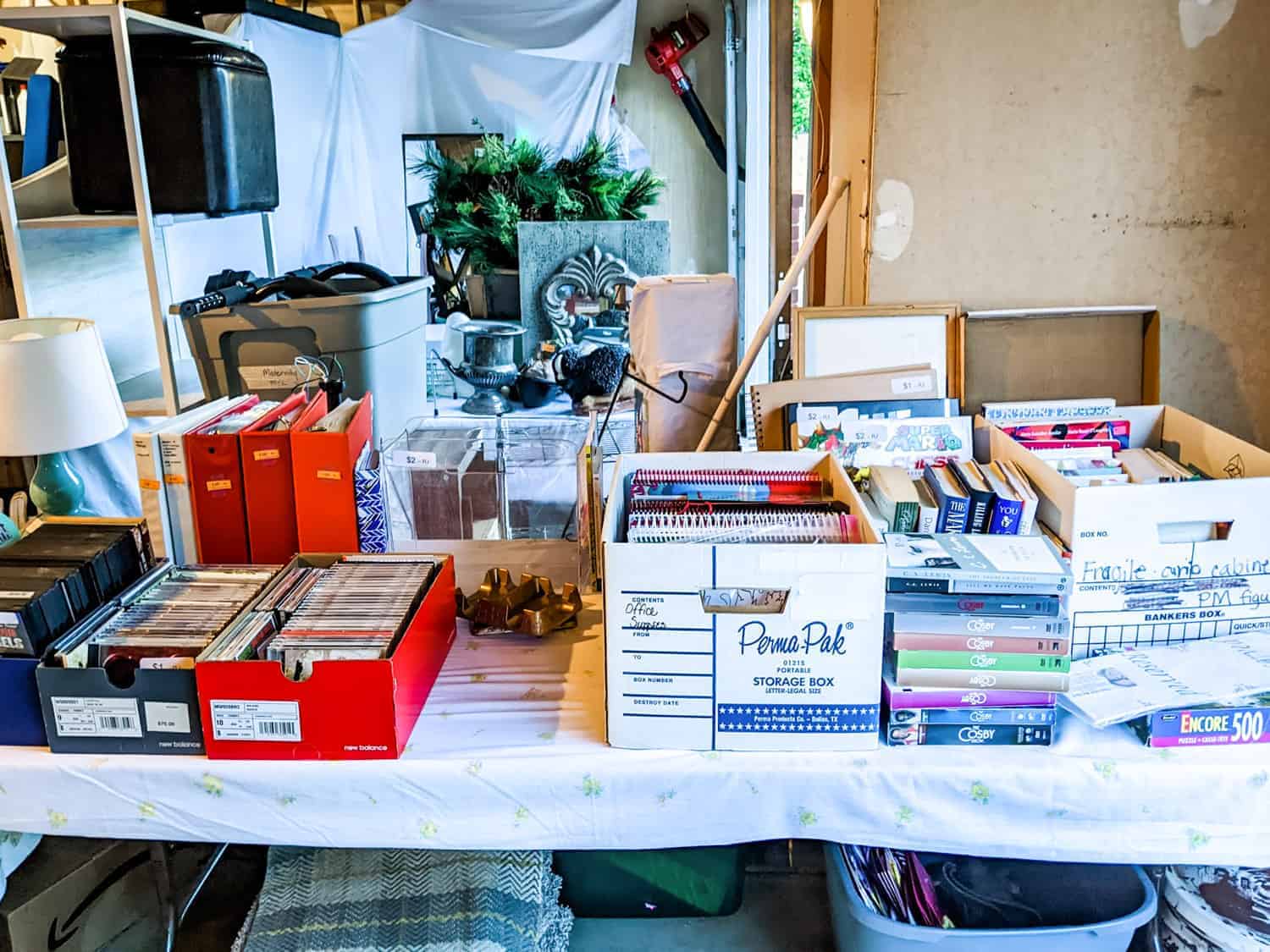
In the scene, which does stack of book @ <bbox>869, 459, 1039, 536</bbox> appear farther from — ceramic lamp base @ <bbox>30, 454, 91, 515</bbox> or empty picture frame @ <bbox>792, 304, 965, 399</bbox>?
ceramic lamp base @ <bbox>30, 454, 91, 515</bbox>

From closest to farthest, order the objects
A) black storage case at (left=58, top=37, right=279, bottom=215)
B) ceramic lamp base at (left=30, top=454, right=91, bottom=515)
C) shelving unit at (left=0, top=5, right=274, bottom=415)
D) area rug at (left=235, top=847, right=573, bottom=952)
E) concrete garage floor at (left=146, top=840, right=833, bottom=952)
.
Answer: area rug at (left=235, top=847, right=573, bottom=952), concrete garage floor at (left=146, top=840, right=833, bottom=952), ceramic lamp base at (left=30, top=454, right=91, bottom=515), shelving unit at (left=0, top=5, right=274, bottom=415), black storage case at (left=58, top=37, right=279, bottom=215)

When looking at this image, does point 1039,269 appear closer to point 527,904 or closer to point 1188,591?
point 1188,591

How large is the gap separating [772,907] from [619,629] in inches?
35.0

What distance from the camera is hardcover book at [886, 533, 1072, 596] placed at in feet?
4.00

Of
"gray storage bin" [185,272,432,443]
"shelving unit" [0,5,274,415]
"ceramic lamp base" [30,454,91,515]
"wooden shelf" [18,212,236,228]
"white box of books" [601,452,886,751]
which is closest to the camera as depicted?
"white box of books" [601,452,886,751]

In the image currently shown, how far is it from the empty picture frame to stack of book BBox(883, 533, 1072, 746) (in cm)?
78

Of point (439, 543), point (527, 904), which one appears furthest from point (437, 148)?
point (527, 904)

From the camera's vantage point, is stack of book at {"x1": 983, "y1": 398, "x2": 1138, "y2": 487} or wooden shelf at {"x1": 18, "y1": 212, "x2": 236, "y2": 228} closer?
stack of book at {"x1": 983, "y1": 398, "x2": 1138, "y2": 487}

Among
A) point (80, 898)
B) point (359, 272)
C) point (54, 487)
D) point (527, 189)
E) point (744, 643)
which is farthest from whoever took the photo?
point (527, 189)

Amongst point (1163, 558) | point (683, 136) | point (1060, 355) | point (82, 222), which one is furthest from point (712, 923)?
point (683, 136)

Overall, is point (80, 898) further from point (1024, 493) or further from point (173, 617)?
point (1024, 493)

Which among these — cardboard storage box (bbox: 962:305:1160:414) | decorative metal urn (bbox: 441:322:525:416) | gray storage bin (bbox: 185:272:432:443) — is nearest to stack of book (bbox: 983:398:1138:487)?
cardboard storage box (bbox: 962:305:1160:414)

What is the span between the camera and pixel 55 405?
1788mm

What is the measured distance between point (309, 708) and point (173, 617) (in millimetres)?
275
